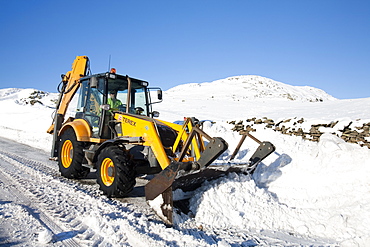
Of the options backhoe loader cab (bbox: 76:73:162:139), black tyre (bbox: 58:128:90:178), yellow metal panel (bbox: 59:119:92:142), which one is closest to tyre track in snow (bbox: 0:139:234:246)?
black tyre (bbox: 58:128:90:178)

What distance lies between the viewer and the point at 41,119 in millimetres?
16672

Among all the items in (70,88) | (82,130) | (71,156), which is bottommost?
(71,156)

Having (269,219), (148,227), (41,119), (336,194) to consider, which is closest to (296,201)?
(336,194)

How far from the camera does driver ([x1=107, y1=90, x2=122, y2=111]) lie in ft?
19.4

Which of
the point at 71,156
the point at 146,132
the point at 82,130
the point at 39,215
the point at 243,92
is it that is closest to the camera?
the point at 39,215

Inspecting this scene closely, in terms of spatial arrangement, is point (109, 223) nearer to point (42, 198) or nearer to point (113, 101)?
point (42, 198)

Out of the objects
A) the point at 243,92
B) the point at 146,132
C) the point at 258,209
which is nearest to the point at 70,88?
the point at 146,132

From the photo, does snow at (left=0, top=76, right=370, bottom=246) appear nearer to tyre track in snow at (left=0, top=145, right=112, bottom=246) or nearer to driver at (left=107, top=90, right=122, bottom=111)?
tyre track in snow at (left=0, top=145, right=112, bottom=246)

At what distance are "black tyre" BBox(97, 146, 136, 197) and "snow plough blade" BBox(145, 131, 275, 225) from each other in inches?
21.0

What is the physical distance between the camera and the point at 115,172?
4637mm

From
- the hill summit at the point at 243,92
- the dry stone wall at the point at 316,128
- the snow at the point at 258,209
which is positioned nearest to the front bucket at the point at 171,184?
the snow at the point at 258,209

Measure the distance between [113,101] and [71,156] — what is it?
1.64 m

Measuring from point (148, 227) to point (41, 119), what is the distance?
15.5 m

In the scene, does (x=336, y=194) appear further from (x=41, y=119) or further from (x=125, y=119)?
(x=41, y=119)
